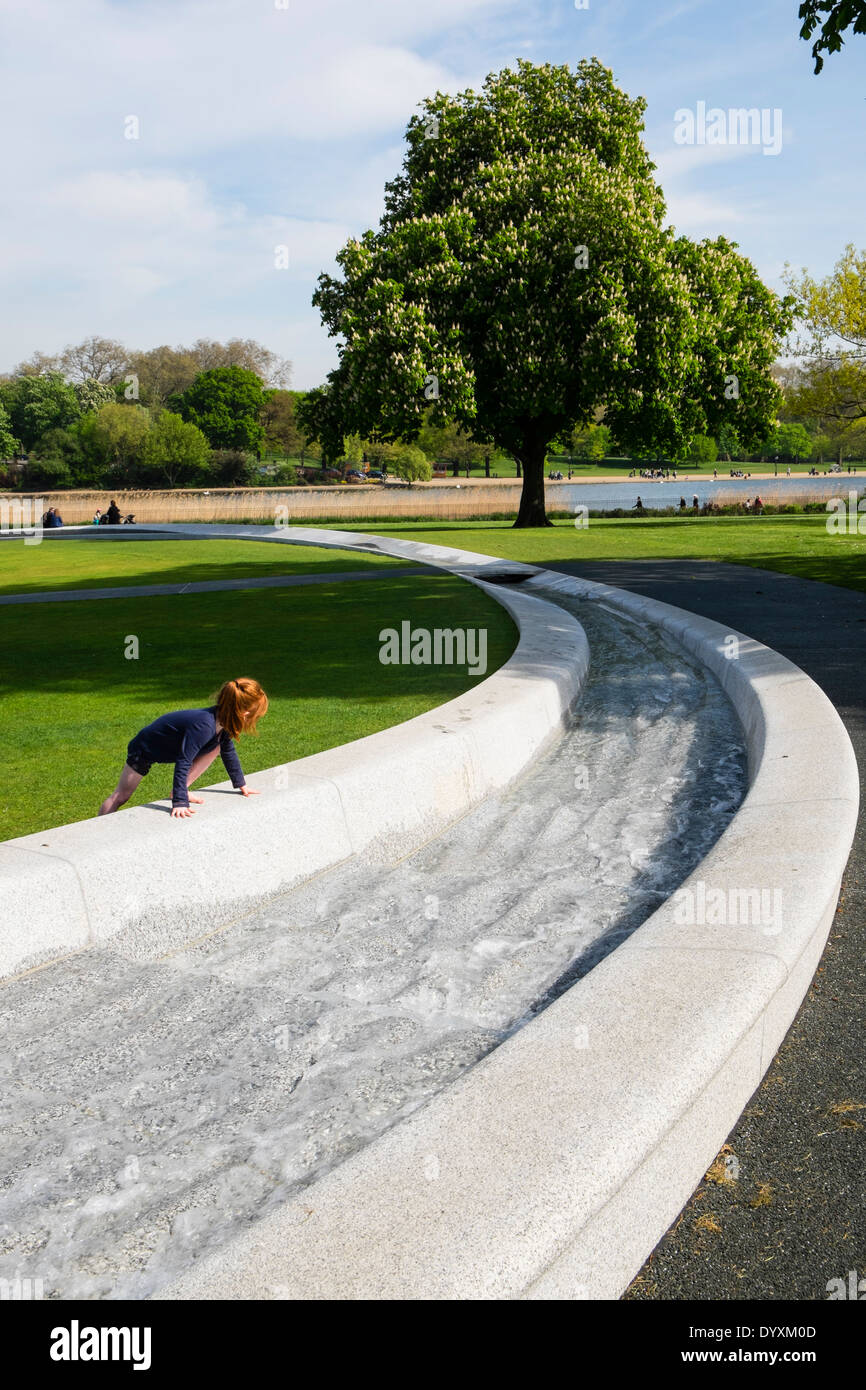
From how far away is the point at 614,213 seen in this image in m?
33.0

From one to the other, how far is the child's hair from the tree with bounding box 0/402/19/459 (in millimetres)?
117340

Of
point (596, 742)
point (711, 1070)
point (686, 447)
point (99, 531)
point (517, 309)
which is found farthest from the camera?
point (99, 531)

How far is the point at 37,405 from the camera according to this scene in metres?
113

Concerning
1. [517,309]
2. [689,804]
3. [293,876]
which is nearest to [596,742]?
[689,804]

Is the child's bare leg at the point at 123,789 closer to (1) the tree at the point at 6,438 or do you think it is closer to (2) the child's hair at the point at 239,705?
(2) the child's hair at the point at 239,705

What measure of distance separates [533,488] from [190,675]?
31035mm

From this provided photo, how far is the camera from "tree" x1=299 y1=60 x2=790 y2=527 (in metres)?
32.1

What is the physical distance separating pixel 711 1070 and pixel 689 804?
12.5 ft

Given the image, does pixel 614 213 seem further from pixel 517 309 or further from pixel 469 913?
pixel 469 913

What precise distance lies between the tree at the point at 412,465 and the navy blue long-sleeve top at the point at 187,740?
9980 centimetres

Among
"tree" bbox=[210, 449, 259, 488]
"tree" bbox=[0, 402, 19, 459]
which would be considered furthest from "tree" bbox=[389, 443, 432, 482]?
"tree" bbox=[0, 402, 19, 459]

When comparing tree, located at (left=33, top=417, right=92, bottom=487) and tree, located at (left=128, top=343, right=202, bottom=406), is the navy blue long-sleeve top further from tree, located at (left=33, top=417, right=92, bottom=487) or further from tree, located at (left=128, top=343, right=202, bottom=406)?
tree, located at (left=128, top=343, right=202, bottom=406)

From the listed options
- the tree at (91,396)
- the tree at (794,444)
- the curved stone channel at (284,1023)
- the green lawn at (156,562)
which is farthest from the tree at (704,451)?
the curved stone channel at (284,1023)

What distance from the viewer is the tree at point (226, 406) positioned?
120625mm
